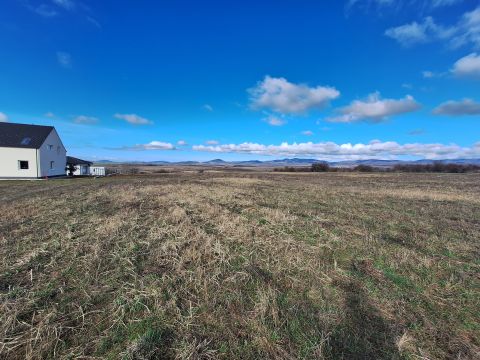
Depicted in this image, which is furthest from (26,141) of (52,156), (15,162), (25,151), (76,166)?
(76,166)

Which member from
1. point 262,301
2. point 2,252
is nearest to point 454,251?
point 262,301

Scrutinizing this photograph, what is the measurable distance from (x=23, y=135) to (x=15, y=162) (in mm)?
4466

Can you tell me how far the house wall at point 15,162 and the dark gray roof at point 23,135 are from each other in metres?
0.68

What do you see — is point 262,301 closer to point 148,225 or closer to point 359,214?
point 148,225

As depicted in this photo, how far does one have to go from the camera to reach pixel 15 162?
110ft

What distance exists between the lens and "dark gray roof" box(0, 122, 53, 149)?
111 feet

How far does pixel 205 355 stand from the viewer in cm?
312

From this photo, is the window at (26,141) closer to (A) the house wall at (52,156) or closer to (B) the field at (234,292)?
(A) the house wall at (52,156)

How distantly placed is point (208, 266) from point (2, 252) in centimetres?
503

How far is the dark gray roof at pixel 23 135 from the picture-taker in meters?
33.8

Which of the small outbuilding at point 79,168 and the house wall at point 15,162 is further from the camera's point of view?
the small outbuilding at point 79,168

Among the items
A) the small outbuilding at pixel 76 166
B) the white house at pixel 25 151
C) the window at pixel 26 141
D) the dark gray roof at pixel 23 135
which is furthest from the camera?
the small outbuilding at pixel 76 166

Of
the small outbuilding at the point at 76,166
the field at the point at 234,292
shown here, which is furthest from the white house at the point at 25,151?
the field at the point at 234,292

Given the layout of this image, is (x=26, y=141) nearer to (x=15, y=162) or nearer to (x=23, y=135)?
(x=23, y=135)
